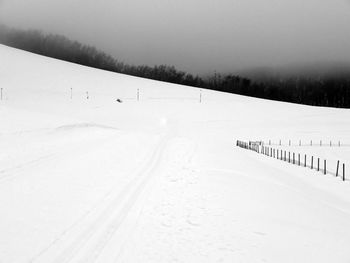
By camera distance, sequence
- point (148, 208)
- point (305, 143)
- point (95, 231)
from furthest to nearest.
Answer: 1. point (305, 143)
2. point (148, 208)
3. point (95, 231)

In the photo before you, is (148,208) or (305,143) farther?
(305,143)

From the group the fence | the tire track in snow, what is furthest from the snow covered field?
the fence

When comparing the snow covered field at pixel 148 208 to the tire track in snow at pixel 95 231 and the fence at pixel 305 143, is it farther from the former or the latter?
the fence at pixel 305 143

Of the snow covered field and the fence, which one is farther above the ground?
the snow covered field

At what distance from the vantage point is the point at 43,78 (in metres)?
82.4

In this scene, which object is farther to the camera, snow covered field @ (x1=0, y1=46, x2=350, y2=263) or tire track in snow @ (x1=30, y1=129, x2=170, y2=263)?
snow covered field @ (x1=0, y1=46, x2=350, y2=263)

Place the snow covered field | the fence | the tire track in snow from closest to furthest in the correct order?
the tire track in snow → the snow covered field → the fence

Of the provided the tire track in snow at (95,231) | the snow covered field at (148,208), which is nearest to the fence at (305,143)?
the snow covered field at (148,208)

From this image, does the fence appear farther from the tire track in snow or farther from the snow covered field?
the tire track in snow

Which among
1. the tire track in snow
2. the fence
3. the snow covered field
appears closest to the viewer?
the tire track in snow

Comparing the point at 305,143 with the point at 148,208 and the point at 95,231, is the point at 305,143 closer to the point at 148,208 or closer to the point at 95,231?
the point at 148,208

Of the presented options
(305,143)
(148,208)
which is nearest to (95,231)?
(148,208)

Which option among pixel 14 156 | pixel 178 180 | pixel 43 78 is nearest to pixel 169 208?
pixel 178 180

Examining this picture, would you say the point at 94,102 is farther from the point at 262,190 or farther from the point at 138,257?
the point at 138,257
